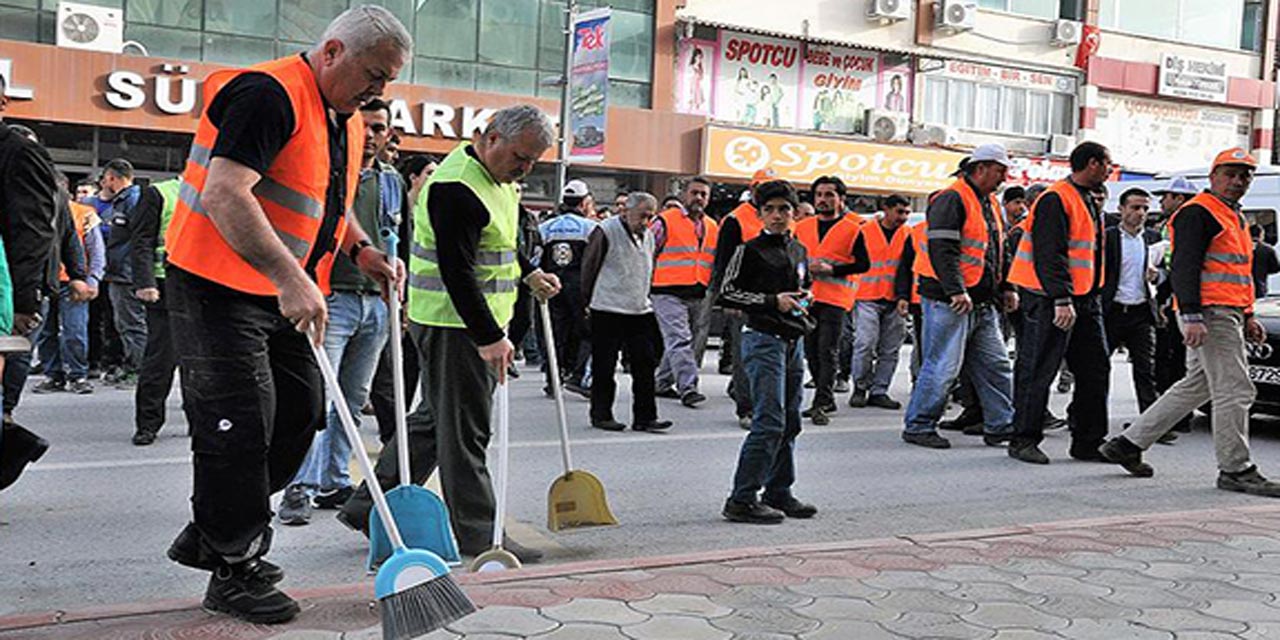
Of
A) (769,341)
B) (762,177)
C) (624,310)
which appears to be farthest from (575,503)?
(762,177)

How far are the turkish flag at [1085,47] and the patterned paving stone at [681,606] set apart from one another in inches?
1083

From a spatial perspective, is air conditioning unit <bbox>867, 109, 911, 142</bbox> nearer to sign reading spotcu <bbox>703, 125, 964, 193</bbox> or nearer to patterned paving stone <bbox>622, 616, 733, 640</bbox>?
sign reading spotcu <bbox>703, 125, 964, 193</bbox>

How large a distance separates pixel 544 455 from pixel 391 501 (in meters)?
3.59

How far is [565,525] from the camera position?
5.49m

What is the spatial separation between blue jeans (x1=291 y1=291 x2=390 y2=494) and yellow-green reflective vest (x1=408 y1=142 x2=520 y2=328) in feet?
3.16


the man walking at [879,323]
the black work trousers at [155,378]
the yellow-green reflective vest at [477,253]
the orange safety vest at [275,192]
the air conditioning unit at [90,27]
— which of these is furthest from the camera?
the air conditioning unit at [90,27]

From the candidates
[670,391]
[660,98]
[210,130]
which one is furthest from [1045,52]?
[210,130]

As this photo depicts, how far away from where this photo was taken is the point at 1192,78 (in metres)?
30.8

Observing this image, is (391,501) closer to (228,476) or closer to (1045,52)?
(228,476)

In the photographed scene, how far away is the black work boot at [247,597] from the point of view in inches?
153

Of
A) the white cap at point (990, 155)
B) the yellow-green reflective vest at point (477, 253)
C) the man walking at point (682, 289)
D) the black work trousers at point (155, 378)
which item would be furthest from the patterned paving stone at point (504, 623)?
the man walking at point (682, 289)

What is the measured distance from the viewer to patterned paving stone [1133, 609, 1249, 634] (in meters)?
4.28

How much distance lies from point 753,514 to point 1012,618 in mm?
1892

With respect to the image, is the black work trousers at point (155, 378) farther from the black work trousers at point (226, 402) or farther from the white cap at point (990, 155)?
the white cap at point (990, 155)
